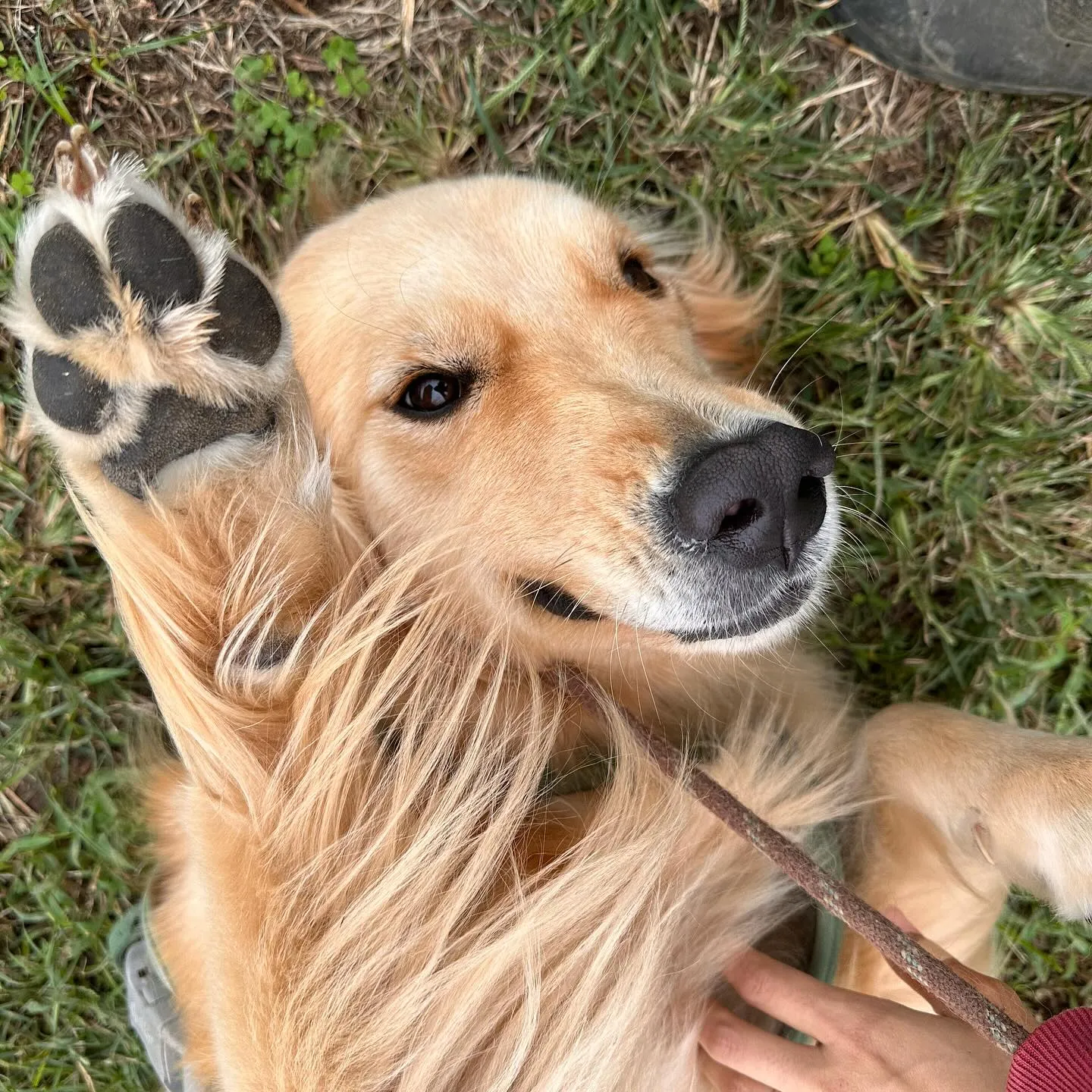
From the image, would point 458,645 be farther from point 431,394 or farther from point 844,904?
point 844,904

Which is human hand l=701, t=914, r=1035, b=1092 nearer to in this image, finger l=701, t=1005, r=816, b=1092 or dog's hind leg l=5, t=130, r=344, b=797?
finger l=701, t=1005, r=816, b=1092

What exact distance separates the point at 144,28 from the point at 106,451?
199 cm

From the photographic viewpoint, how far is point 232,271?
4.29 ft

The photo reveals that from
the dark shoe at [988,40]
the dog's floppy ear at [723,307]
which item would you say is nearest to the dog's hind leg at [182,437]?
the dog's floppy ear at [723,307]

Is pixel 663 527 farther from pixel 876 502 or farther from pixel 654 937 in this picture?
pixel 876 502

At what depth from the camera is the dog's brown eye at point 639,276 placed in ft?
6.69

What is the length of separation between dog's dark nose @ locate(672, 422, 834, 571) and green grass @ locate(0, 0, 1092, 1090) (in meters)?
1.21

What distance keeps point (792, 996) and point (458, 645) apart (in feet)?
2.83

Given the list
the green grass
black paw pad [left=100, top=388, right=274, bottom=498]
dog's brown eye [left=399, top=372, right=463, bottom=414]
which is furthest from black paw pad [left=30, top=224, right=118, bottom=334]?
the green grass

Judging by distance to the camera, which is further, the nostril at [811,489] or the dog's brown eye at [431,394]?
the dog's brown eye at [431,394]

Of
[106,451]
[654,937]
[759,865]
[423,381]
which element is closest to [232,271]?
[106,451]

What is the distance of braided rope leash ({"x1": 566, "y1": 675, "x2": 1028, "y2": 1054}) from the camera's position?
112 centimetres

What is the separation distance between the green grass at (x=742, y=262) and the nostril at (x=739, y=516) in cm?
126

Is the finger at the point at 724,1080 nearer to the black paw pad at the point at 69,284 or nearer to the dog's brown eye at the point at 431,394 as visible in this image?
the dog's brown eye at the point at 431,394
